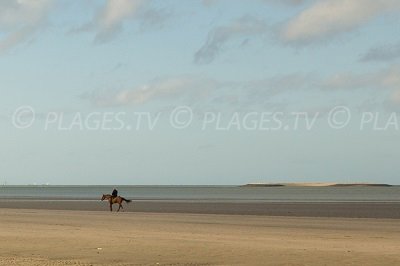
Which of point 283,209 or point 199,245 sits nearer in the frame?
point 199,245

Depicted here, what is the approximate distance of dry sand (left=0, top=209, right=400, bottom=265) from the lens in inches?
760

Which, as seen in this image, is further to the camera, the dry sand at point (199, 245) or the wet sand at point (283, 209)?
the wet sand at point (283, 209)

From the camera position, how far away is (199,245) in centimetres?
2300

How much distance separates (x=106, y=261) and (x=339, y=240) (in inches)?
367

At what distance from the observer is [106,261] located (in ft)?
63.2

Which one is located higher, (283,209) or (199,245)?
(283,209)

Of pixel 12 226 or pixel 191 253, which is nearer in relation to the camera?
pixel 191 253

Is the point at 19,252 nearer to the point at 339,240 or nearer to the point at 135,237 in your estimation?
the point at 135,237

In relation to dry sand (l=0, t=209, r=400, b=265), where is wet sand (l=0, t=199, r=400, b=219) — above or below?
above

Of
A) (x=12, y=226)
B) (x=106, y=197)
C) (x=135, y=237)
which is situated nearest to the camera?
(x=135, y=237)

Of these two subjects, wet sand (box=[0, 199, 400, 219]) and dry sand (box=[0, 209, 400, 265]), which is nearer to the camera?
dry sand (box=[0, 209, 400, 265])

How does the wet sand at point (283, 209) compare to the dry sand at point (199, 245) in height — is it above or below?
above

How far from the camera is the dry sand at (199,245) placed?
1931 centimetres

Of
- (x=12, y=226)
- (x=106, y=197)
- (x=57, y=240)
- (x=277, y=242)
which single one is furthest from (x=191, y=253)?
(x=106, y=197)
